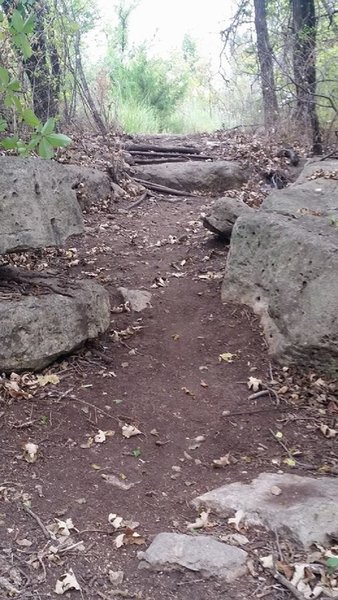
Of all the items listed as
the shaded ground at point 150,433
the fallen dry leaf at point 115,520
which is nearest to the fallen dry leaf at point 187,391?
the shaded ground at point 150,433

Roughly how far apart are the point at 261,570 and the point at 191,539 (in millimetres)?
340

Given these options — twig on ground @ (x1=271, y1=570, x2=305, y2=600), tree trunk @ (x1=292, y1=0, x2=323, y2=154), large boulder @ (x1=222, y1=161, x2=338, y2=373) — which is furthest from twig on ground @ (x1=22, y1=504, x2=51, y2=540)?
tree trunk @ (x1=292, y1=0, x2=323, y2=154)

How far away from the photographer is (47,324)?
4062 mm

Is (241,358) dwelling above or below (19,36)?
below

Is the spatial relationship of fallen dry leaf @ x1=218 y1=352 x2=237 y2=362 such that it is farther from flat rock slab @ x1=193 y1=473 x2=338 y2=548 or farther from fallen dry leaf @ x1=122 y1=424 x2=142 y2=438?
flat rock slab @ x1=193 y1=473 x2=338 y2=548

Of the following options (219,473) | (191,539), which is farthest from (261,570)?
(219,473)

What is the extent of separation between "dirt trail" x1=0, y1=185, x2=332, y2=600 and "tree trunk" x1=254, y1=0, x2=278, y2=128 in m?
5.87

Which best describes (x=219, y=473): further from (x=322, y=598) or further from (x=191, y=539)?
(x=322, y=598)

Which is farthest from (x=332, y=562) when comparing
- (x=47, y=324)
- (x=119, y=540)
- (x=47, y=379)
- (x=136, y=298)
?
(x=136, y=298)

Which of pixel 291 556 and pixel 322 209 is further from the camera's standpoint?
pixel 322 209

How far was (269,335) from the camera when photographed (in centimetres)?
468

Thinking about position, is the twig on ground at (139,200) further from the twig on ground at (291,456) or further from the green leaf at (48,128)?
the twig on ground at (291,456)

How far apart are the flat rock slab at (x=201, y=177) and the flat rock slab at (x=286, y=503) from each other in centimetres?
612

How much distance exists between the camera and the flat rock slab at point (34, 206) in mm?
4332
